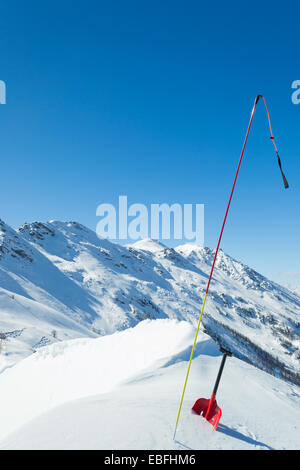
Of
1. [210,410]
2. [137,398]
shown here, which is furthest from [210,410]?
[137,398]

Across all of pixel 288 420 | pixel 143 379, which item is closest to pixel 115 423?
pixel 143 379

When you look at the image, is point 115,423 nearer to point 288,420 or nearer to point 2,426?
point 288,420

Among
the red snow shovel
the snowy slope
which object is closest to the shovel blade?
the red snow shovel

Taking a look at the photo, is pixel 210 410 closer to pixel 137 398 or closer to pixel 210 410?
pixel 210 410

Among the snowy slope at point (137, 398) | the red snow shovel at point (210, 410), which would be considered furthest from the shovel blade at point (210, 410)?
the snowy slope at point (137, 398)

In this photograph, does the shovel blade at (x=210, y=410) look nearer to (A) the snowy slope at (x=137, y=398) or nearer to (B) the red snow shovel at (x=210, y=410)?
(B) the red snow shovel at (x=210, y=410)

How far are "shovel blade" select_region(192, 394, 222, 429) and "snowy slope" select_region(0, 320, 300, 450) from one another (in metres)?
0.18

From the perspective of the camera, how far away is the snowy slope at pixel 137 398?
526 cm

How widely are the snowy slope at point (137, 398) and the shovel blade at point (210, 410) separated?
182 mm

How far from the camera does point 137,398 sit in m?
7.27

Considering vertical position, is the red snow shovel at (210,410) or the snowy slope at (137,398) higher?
the red snow shovel at (210,410)

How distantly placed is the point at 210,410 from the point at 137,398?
2.33 meters

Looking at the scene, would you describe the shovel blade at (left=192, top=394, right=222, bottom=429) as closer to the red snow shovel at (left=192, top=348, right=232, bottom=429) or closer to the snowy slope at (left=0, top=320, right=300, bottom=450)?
the red snow shovel at (left=192, top=348, right=232, bottom=429)
